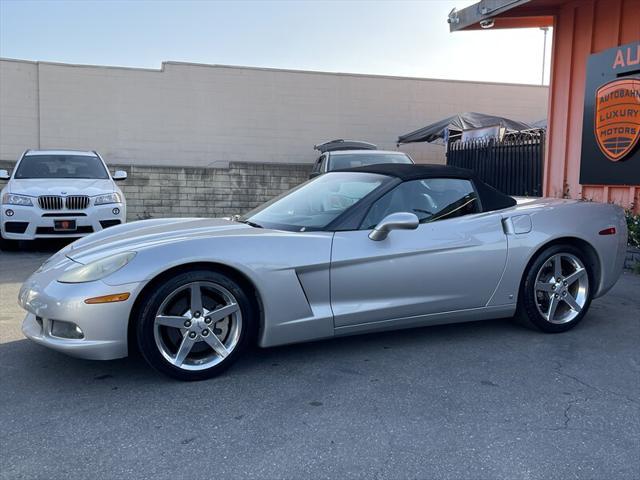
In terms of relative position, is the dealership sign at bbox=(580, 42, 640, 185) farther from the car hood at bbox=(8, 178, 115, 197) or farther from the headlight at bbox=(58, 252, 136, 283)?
the car hood at bbox=(8, 178, 115, 197)

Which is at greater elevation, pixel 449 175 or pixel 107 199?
pixel 449 175

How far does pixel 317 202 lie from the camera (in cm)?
433

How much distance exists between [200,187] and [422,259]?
9871mm

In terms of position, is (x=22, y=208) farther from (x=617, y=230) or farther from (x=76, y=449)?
(x=617, y=230)

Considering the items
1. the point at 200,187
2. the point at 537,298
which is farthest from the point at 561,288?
the point at 200,187

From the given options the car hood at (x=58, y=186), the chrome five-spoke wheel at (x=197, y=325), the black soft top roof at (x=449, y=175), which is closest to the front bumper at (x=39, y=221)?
the car hood at (x=58, y=186)

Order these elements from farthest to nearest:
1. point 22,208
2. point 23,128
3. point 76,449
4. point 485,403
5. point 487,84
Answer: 1. point 487,84
2. point 23,128
3. point 22,208
4. point 485,403
5. point 76,449

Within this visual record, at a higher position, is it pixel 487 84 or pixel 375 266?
pixel 487 84

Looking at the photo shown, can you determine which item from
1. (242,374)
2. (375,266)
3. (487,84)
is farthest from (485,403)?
(487,84)

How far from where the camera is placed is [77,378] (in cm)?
351

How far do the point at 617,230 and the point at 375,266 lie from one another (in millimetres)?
2362

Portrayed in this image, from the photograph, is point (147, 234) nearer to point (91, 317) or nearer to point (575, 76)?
point (91, 317)

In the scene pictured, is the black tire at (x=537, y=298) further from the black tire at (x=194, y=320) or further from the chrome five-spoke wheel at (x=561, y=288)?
the black tire at (x=194, y=320)

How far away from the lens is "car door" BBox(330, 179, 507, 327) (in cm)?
378
